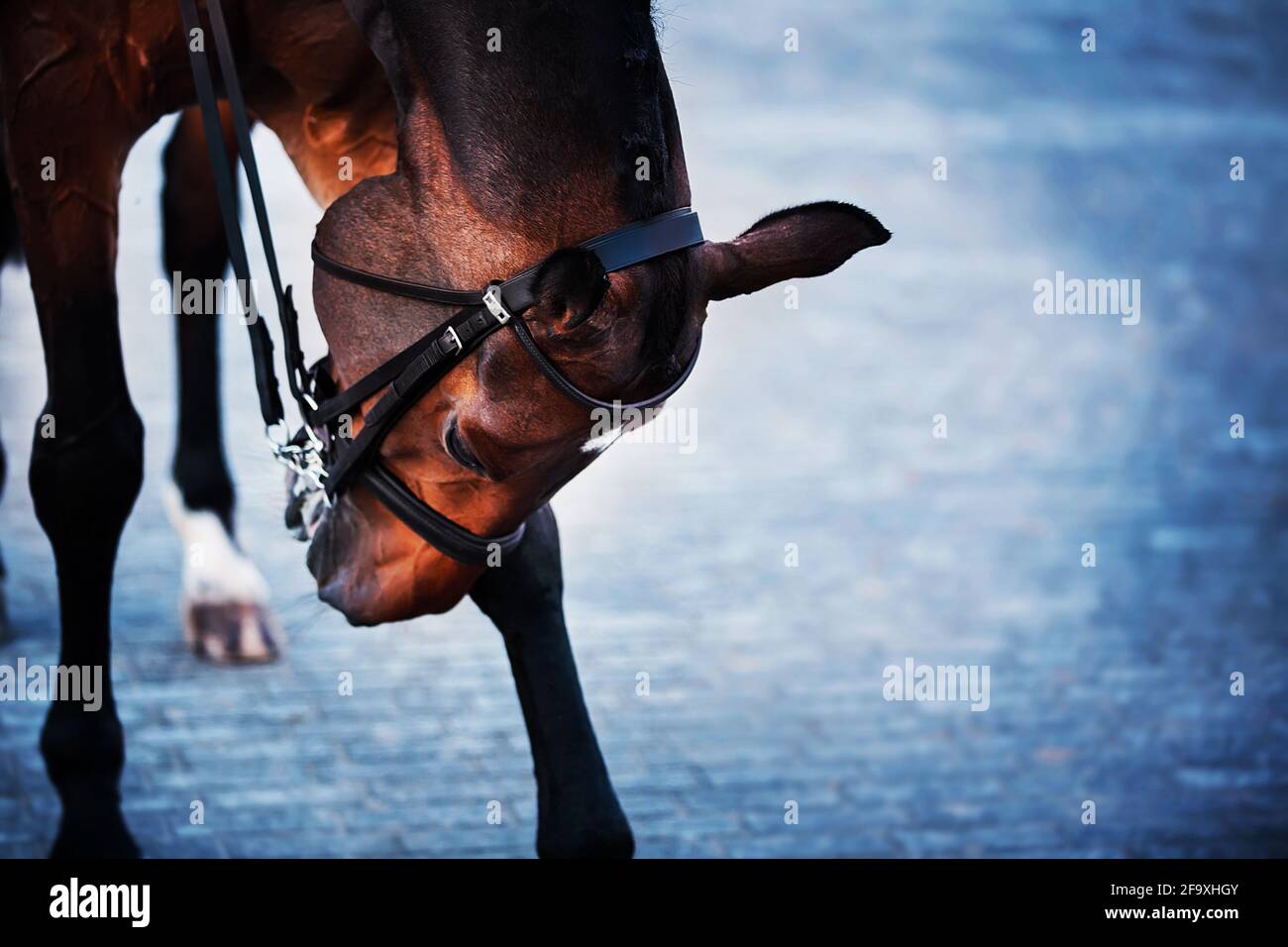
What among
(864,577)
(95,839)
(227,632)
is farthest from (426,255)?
(864,577)

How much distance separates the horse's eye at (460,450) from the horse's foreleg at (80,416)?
1215mm

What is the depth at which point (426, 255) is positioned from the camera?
2.45 metres

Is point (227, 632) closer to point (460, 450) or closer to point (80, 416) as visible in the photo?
point (80, 416)

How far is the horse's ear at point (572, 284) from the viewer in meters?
2.13

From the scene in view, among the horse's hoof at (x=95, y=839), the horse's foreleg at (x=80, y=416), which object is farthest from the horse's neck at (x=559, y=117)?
the horse's hoof at (x=95, y=839)

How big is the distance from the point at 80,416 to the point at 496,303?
1.54 meters

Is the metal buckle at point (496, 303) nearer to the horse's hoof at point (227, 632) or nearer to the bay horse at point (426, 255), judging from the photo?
the bay horse at point (426, 255)

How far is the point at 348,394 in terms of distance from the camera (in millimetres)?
2598

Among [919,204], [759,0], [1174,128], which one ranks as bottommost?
[919,204]

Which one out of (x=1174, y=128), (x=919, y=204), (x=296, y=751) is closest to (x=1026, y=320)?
(x=919, y=204)

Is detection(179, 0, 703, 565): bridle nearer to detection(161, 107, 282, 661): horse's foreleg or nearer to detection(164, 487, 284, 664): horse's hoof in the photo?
detection(161, 107, 282, 661): horse's foreleg
